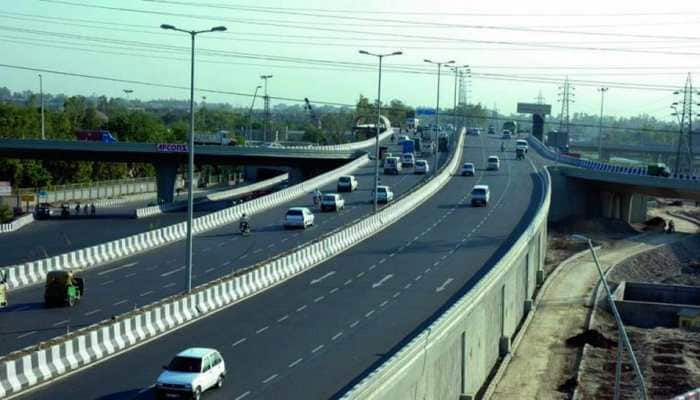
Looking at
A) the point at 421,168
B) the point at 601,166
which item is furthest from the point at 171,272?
the point at 601,166

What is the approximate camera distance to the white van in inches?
4267

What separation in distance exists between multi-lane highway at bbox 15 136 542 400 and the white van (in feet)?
119

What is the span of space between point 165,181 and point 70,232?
1197 inches

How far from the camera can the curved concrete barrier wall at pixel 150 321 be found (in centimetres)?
2905

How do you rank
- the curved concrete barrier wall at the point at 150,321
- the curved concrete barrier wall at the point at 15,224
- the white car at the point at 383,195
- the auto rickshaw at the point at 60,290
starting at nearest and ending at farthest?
the curved concrete barrier wall at the point at 150,321, the auto rickshaw at the point at 60,290, the curved concrete barrier wall at the point at 15,224, the white car at the point at 383,195

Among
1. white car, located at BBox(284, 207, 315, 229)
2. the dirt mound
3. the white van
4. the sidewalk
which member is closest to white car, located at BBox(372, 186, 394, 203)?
white car, located at BBox(284, 207, 315, 229)

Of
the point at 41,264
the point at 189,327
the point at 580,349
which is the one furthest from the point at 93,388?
the point at 580,349

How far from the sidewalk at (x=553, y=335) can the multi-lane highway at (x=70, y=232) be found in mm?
27027

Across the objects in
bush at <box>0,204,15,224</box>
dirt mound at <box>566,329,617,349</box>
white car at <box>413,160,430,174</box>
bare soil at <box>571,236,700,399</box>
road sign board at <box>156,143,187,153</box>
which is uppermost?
road sign board at <box>156,143,187,153</box>

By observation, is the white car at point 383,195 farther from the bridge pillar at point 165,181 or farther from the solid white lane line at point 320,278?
the bridge pillar at point 165,181

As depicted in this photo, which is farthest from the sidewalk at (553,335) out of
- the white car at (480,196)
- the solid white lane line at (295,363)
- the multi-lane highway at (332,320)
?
the solid white lane line at (295,363)

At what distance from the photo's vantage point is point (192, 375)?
28094mm

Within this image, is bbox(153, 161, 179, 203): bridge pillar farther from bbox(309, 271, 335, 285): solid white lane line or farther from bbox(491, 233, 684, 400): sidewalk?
bbox(309, 271, 335, 285): solid white lane line

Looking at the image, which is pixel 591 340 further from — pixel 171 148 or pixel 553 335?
pixel 171 148
